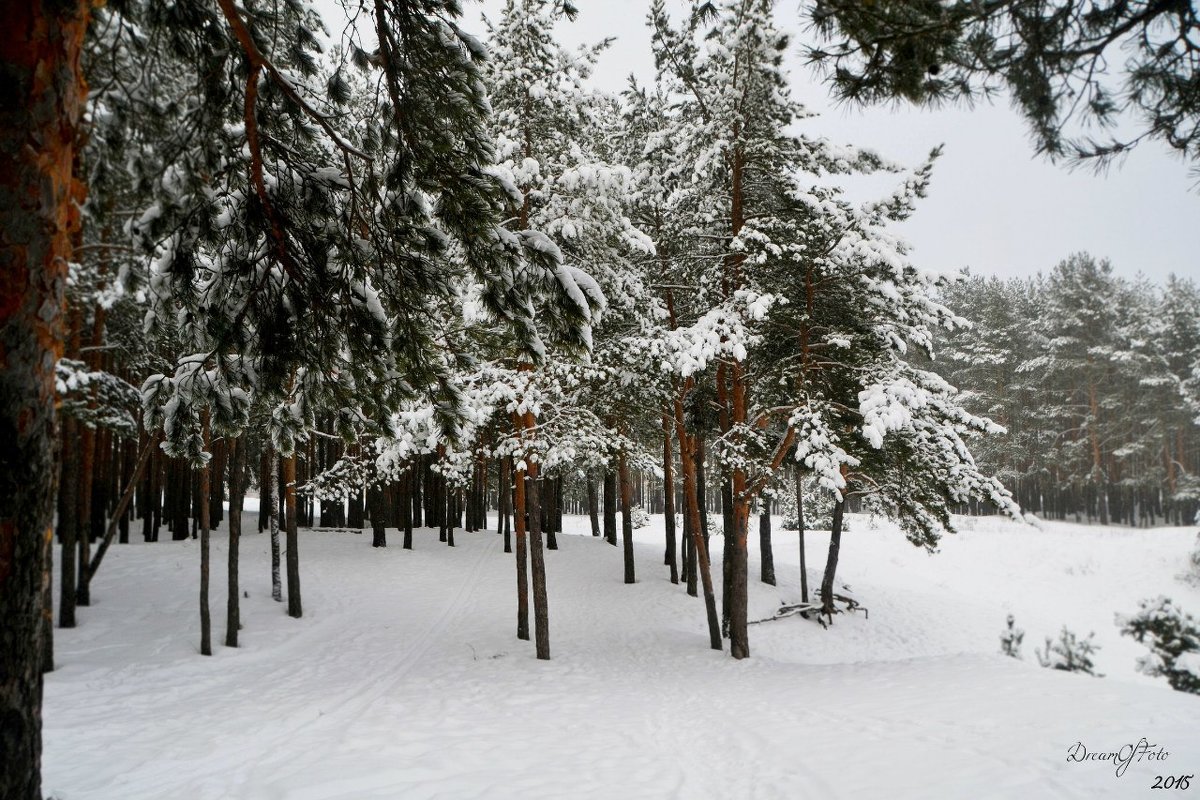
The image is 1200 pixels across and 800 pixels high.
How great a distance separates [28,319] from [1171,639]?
12498 millimetres

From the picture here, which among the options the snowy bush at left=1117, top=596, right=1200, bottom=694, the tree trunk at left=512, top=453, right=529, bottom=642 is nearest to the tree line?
the snowy bush at left=1117, top=596, right=1200, bottom=694

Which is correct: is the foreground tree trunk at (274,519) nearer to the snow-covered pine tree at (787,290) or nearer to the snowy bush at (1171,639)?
the snow-covered pine tree at (787,290)

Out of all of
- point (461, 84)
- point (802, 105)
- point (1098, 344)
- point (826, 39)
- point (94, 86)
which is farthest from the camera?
point (1098, 344)

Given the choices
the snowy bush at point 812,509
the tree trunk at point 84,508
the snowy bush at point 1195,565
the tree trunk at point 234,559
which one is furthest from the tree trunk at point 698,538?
the snowy bush at point 1195,565

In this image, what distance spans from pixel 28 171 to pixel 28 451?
106 cm

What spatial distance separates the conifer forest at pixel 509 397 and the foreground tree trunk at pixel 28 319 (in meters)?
0.01

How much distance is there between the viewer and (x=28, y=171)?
2.21 metres

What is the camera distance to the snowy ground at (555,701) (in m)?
4.92

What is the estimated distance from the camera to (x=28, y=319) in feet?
7.30

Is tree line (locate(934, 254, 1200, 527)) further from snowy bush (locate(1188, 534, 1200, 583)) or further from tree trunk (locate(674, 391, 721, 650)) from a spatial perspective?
tree trunk (locate(674, 391, 721, 650))

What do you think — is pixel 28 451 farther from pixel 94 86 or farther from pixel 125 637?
pixel 125 637

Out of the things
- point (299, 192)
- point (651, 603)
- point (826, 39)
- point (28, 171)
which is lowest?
point (651, 603)

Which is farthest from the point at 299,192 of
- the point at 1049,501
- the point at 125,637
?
the point at 1049,501

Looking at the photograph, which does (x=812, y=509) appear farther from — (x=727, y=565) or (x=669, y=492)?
(x=727, y=565)
